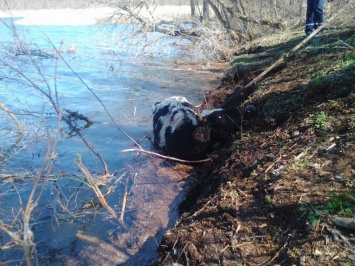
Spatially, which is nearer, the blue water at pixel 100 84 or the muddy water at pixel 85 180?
the muddy water at pixel 85 180

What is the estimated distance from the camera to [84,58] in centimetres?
1745

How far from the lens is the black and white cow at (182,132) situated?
6.27 m

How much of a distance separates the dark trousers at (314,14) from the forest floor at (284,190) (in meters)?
2.87

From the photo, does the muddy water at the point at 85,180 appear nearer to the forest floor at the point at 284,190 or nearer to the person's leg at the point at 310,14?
the forest floor at the point at 284,190

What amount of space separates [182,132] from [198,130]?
1.10 feet

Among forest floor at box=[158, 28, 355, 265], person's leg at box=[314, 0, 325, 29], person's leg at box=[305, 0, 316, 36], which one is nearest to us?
forest floor at box=[158, 28, 355, 265]

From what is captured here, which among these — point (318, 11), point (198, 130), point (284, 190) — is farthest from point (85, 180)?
point (318, 11)

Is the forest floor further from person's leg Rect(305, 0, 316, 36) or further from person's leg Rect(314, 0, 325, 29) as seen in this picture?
person's leg Rect(305, 0, 316, 36)

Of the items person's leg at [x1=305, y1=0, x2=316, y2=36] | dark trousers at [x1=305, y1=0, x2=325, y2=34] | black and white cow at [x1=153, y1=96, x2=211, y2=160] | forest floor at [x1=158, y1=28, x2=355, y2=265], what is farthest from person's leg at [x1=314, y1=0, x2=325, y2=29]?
black and white cow at [x1=153, y1=96, x2=211, y2=160]

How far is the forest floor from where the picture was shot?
106 inches

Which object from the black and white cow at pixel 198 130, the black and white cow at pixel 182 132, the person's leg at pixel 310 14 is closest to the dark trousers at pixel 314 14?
the person's leg at pixel 310 14

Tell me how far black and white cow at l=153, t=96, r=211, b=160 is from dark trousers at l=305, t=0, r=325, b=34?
4.17 meters

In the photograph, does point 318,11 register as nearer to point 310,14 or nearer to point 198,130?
point 310,14

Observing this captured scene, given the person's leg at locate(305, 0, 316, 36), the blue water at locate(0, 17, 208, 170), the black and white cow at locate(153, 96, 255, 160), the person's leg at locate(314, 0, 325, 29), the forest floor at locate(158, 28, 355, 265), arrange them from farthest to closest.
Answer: the person's leg at locate(305, 0, 316, 36) → the person's leg at locate(314, 0, 325, 29) → the blue water at locate(0, 17, 208, 170) → the black and white cow at locate(153, 96, 255, 160) → the forest floor at locate(158, 28, 355, 265)
